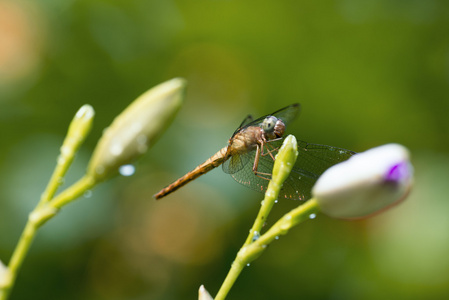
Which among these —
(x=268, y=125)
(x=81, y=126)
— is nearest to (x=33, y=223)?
(x=81, y=126)

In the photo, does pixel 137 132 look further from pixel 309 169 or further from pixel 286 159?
pixel 309 169

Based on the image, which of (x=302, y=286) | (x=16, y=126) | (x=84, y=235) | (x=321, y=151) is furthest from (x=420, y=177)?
(x=16, y=126)

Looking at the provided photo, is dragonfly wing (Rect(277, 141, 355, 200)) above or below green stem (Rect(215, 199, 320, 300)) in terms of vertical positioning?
below

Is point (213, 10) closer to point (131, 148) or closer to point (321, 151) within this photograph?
point (321, 151)

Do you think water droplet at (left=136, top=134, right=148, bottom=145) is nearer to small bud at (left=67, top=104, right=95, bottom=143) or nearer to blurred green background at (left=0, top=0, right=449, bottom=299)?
small bud at (left=67, top=104, right=95, bottom=143)

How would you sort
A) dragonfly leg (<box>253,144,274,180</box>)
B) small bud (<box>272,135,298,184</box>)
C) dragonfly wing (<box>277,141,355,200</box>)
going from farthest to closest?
1. dragonfly leg (<box>253,144,274,180</box>)
2. dragonfly wing (<box>277,141,355,200</box>)
3. small bud (<box>272,135,298,184</box>)

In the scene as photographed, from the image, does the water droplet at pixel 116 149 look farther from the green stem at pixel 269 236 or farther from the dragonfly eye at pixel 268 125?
the dragonfly eye at pixel 268 125

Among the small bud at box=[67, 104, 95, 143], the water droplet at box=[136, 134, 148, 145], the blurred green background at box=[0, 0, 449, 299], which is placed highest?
the small bud at box=[67, 104, 95, 143]

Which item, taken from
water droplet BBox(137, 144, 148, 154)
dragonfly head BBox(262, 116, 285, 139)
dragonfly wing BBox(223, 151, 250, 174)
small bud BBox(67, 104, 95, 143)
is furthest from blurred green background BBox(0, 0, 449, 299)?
water droplet BBox(137, 144, 148, 154)
